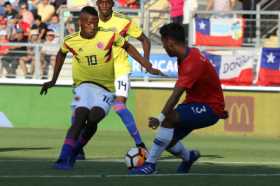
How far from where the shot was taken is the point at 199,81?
10.6 meters

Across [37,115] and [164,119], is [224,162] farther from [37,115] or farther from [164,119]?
[37,115]

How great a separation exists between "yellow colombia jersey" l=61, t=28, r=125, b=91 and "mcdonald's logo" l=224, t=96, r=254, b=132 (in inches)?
341

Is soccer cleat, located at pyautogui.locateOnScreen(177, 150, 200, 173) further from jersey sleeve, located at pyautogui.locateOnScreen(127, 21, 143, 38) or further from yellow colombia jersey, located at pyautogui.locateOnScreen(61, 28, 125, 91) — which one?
jersey sleeve, located at pyautogui.locateOnScreen(127, 21, 143, 38)

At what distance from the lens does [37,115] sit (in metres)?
21.3

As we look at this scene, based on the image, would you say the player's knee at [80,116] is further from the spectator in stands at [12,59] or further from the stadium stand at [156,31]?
the spectator in stands at [12,59]

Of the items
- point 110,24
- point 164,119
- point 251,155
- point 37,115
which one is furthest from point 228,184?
point 37,115

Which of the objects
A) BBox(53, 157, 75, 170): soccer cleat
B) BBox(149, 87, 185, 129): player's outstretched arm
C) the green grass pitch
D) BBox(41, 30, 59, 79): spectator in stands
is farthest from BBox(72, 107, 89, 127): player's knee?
BBox(41, 30, 59, 79): spectator in stands

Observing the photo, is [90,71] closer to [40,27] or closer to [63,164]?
[63,164]

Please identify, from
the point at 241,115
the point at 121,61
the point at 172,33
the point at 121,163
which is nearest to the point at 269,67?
the point at 241,115

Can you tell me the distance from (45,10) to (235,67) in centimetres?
646

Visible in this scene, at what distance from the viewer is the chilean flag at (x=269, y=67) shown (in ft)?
66.8

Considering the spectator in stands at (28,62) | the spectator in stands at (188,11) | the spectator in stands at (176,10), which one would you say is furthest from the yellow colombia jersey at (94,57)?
the spectator in stands at (176,10)

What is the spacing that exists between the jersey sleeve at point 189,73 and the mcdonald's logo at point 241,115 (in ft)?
32.5

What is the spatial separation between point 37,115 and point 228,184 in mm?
12092
